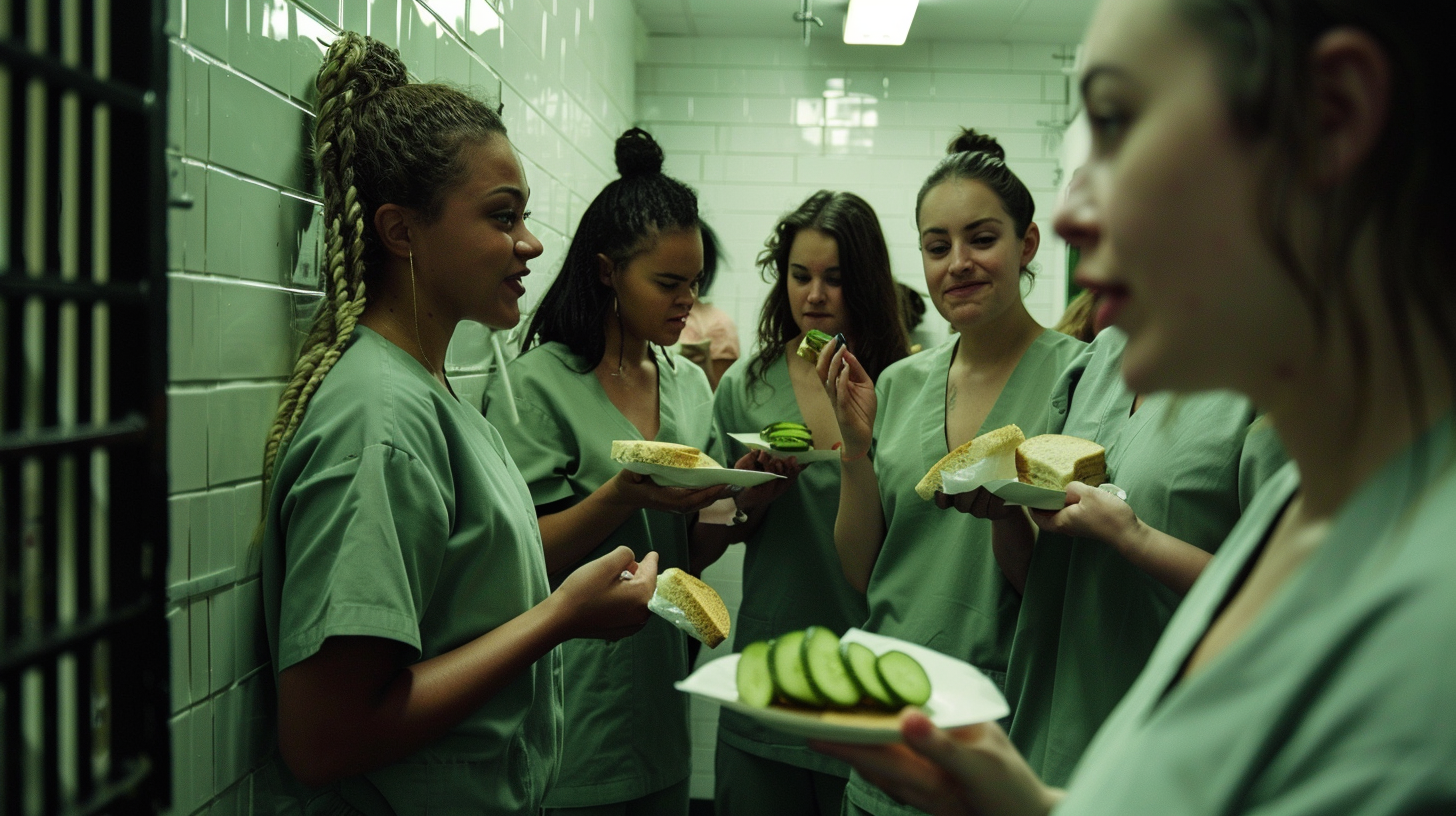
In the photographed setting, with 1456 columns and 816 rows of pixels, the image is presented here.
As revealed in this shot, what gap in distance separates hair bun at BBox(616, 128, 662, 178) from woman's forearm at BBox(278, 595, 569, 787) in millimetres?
1423

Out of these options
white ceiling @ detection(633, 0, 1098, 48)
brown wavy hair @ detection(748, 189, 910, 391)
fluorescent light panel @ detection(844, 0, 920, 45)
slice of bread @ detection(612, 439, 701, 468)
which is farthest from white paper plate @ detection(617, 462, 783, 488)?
white ceiling @ detection(633, 0, 1098, 48)

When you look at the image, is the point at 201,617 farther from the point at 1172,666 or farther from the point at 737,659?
the point at 1172,666

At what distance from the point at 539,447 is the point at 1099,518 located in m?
1.13

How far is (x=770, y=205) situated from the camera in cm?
449

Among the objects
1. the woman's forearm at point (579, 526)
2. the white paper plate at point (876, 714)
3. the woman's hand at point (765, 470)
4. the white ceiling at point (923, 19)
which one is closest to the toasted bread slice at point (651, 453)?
the woman's forearm at point (579, 526)

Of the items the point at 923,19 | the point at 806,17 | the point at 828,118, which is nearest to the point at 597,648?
the point at 806,17

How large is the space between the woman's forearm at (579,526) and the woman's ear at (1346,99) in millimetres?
1536

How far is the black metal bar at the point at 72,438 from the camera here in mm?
526

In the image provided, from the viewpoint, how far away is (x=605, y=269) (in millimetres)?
2219

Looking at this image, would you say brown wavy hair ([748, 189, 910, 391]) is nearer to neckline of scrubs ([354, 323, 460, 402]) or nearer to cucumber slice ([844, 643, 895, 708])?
neckline of scrubs ([354, 323, 460, 402])

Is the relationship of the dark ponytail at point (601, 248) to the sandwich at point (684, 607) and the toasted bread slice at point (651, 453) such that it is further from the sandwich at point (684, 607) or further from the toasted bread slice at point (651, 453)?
the sandwich at point (684, 607)

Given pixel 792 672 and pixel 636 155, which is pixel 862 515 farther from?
pixel 792 672

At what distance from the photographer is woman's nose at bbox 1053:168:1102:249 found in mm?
577

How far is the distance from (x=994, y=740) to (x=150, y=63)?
0.83 metres
